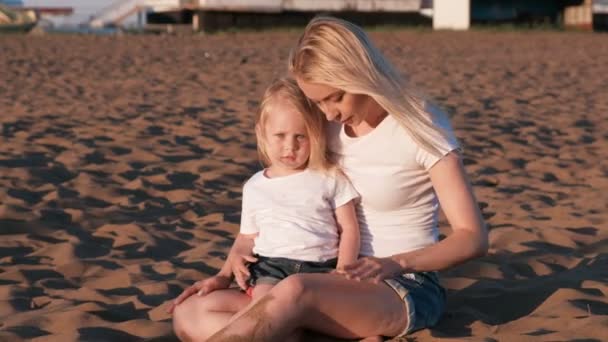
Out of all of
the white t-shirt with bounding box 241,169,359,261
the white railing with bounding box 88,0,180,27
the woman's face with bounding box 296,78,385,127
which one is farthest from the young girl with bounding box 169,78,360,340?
the white railing with bounding box 88,0,180,27

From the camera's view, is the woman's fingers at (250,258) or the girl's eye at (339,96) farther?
the woman's fingers at (250,258)

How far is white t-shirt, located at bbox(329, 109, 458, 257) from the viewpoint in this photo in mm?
3242

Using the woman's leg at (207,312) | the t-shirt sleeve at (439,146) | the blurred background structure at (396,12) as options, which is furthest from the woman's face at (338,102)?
the blurred background structure at (396,12)

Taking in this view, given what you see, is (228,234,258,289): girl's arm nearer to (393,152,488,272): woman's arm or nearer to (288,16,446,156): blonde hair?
(393,152,488,272): woman's arm

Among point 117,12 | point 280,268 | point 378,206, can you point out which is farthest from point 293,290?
point 117,12

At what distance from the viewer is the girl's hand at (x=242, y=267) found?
329cm

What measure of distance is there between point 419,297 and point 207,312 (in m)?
0.69

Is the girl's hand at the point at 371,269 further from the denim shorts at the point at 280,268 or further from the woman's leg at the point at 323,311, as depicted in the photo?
the denim shorts at the point at 280,268

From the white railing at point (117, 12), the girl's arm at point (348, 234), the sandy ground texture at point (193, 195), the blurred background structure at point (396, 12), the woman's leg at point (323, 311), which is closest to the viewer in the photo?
the woman's leg at point (323, 311)

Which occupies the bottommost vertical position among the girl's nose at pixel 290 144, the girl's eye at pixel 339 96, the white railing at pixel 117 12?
the white railing at pixel 117 12

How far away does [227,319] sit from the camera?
3236 millimetres

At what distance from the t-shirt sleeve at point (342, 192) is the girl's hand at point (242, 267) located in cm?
33

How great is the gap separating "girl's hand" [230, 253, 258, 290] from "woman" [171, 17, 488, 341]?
10 mm

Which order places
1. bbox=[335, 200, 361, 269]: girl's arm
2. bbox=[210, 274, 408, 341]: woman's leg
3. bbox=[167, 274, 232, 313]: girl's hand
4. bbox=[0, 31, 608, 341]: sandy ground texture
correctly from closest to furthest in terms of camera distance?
bbox=[210, 274, 408, 341]: woman's leg < bbox=[335, 200, 361, 269]: girl's arm < bbox=[167, 274, 232, 313]: girl's hand < bbox=[0, 31, 608, 341]: sandy ground texture
